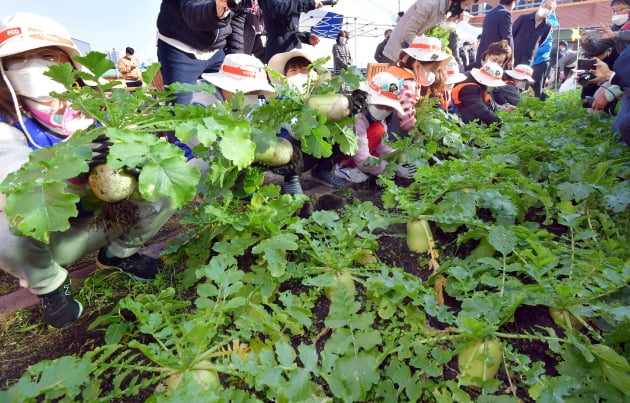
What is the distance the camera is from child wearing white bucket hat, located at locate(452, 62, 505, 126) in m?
4.44

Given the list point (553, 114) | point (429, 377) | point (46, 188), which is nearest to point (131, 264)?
point (46, 188)

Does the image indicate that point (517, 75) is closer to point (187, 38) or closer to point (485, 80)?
point (485, 80)

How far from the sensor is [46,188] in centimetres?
90

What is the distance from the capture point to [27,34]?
1400 mm

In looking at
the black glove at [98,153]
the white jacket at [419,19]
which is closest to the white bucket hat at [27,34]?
the black glove at [98,153]

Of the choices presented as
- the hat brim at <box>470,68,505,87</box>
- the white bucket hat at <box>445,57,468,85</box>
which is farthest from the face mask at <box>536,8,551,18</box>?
the white bucket hat at <box>445,57,468,85</box>

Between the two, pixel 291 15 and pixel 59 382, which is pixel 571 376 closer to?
pixel 59 382

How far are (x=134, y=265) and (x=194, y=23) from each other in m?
1.75

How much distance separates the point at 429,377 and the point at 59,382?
991mm

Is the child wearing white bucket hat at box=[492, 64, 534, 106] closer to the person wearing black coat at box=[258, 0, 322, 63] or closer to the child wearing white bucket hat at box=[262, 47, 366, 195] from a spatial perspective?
the person wearing black coat at box=[258, 0, 322, 63]

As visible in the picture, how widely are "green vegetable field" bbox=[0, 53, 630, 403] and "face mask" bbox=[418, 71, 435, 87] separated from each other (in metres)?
1.88

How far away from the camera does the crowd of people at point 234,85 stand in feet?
4.68

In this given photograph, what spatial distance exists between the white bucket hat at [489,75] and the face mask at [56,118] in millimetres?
4443

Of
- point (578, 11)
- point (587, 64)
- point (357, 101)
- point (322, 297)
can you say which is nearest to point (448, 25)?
point (587, 64)
